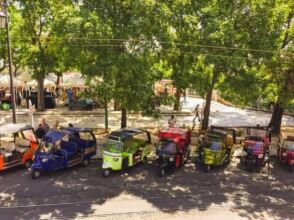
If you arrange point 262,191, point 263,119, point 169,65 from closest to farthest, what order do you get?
point 262,191
point 169,65
point 263,119

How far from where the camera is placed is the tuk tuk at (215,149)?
17562 mm

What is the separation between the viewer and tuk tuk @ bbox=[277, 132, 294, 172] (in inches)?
714

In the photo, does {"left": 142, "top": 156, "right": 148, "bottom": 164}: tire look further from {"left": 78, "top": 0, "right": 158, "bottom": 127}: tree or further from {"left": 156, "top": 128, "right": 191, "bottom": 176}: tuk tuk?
{"left": 78, "top": 0, "right": 158, "bottom": 127}: tree

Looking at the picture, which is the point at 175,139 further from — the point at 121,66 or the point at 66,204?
the point at 66,204

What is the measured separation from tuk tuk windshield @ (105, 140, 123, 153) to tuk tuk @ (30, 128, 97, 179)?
4.90 feet

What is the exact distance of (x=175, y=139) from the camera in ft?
58.6

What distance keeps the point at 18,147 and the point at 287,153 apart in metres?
13.2

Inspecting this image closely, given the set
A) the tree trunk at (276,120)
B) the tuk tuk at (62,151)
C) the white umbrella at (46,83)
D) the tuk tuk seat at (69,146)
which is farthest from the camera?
the white umbrella at (46,83)

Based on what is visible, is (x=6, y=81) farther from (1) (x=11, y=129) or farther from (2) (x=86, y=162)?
(2) (x=86, y=162)

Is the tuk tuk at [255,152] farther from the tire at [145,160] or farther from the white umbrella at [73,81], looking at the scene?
the white umbrella at [73,81]

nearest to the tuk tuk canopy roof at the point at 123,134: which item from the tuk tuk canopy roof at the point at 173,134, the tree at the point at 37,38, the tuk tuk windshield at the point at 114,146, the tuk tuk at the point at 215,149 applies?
the tuk tuk windshield at the point at 114,146

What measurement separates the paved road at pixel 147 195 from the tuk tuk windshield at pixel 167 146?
1082mm

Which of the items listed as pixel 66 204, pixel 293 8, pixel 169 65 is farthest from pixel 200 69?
pixel 66 204

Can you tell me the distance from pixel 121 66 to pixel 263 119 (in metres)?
16.0
